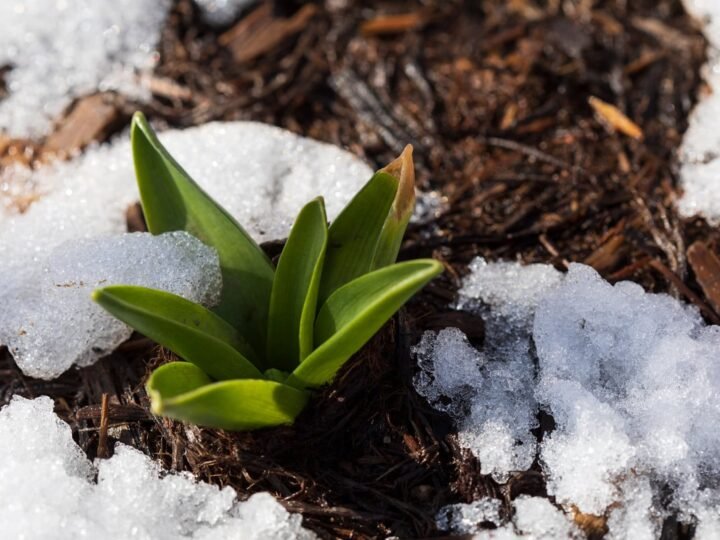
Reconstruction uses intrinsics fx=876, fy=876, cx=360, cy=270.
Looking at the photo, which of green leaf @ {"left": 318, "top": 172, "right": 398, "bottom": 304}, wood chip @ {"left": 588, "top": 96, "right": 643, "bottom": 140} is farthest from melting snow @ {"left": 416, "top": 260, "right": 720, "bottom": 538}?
wood chip @ {"left": 588, "top": 96, "right": 643, "bottom": 140}

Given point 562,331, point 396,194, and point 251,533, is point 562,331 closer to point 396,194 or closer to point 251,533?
point 396,194

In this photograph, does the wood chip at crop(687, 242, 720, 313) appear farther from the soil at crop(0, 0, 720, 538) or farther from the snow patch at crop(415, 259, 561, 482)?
the snow patch at crop(415, 259, 561, 482)

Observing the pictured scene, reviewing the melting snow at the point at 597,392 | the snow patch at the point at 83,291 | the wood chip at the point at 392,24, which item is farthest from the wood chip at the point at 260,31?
the melting snow at the point at 597,392

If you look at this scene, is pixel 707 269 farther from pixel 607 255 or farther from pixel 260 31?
pixel 260 31

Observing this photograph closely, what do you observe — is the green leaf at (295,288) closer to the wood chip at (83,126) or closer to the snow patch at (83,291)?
the snow patch at (83,291)

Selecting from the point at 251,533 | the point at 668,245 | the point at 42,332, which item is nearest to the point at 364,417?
the point at 251,533
